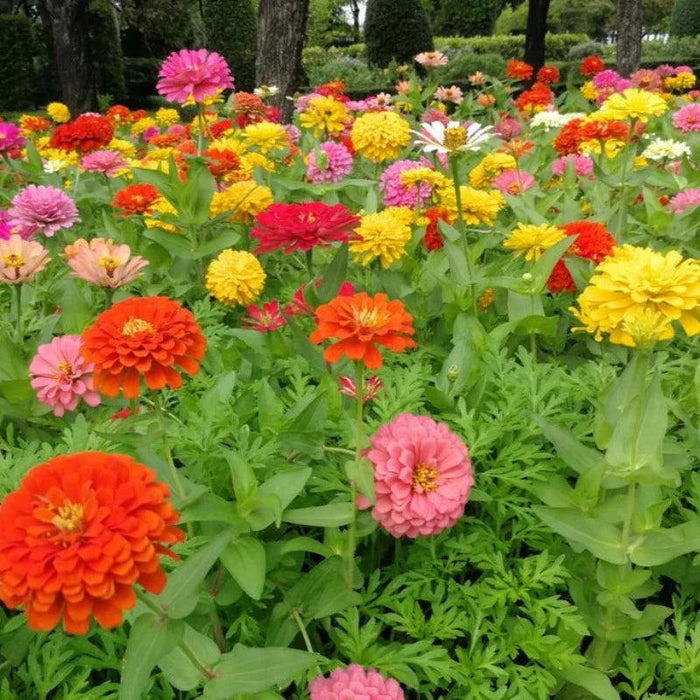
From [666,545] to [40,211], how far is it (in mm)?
1833

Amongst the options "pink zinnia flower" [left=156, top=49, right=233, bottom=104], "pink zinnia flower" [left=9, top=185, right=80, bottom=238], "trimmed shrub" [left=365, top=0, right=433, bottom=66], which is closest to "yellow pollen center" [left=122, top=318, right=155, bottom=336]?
"pink zinnia flower" [left=9, top=185, right=80, bottom=238]

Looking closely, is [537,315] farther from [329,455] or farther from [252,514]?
[252,514]

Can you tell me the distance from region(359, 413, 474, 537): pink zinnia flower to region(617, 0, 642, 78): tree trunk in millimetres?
6245

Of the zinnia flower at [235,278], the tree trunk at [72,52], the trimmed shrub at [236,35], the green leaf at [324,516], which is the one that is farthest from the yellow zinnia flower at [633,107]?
the trimmed shrub at [236,35]

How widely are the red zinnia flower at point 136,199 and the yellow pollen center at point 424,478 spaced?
1.49 m

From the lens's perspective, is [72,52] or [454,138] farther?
[72,52]

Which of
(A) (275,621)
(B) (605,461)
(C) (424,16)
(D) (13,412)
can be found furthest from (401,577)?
(C) (424,16)

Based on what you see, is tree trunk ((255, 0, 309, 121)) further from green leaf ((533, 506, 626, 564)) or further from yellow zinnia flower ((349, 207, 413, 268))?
green leaf ((533, 506, 626, 564))

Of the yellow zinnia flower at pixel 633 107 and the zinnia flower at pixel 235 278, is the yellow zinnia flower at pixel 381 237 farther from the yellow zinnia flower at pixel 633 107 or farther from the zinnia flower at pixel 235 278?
the yellow zinnia flower at pixel 633 107

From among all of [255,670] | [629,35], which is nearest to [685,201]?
[255,670]

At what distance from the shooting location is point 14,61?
1284 cm

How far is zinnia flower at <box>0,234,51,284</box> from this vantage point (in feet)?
5.18

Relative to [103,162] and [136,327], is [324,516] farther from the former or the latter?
[103,162]

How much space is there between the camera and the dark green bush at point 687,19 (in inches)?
742
